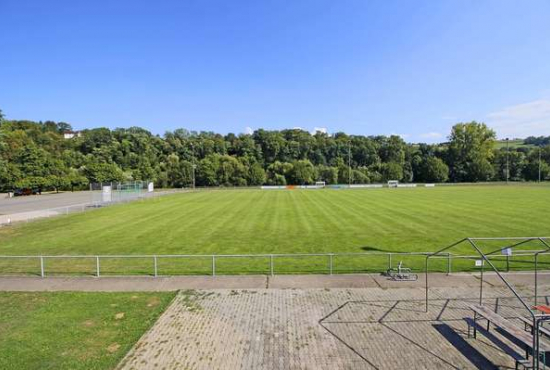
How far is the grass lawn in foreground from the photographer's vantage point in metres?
7.91

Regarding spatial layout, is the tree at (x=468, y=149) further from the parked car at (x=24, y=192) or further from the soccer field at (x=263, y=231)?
the parked car at (x=24, y=192)

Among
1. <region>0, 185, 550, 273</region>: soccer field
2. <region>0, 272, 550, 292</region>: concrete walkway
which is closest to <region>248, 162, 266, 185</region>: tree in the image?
<region>0, 185, 550, 273</region>: soccer field

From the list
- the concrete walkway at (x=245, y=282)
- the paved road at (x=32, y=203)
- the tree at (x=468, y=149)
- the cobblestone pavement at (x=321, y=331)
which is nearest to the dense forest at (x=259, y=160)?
the tree at (x=468, y=149)

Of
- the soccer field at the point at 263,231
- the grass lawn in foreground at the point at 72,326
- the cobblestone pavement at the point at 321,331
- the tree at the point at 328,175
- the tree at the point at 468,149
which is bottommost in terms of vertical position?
the soccer field at the point at 263,231

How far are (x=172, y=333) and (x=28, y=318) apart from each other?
4605mm

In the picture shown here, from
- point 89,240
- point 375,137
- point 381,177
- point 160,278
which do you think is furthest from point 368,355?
point 375,137

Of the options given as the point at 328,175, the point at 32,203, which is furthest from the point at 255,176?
the point at 32,203

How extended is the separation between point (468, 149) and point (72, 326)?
137 m

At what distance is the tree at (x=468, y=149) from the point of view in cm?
11921

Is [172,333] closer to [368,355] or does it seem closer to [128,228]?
[368,355]

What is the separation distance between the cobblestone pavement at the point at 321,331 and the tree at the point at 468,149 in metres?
121

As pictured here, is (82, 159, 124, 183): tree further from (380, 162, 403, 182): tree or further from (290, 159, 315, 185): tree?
(380, 162, 403, 182): tree

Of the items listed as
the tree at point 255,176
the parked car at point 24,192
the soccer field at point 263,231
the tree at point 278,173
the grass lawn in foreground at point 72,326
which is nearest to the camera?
the grass lawn in foreground at point 72,326

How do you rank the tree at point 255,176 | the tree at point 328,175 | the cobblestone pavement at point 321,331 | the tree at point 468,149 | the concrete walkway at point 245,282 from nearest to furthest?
the cobblestone pavement at point 321,331
the concrete walkway at point 245,282
the tree at point 255,176
the tree at point 328,175
the tree at point 468,149
